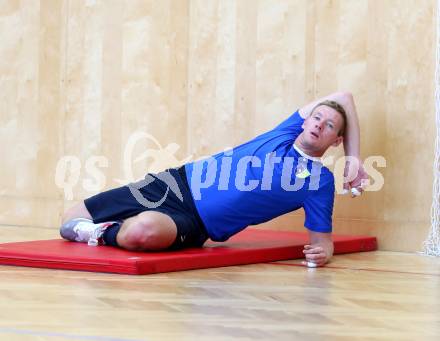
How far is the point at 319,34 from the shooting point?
3.81 m

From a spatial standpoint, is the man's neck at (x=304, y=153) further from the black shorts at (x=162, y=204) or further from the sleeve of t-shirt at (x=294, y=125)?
the black shorts at (x=162, y=204)

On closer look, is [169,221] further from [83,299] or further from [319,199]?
[83,299]

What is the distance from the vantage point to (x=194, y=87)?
4.25 m

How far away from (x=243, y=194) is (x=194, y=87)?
4.24ft

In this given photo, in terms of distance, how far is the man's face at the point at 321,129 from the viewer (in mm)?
3086

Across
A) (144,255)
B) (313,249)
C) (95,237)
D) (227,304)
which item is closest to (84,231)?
(95,237)

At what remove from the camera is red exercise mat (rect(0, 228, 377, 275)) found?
105 inches

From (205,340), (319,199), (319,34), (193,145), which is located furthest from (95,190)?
(205,340)

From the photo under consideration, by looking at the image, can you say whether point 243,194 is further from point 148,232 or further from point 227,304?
point 227,304

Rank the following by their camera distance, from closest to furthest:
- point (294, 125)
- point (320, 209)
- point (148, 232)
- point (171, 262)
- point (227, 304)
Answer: point (227, 304)
point (171, 262)
point (148, 232)
point (320, 209)
point (294, 125)

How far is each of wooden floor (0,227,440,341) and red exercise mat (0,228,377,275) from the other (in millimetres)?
52

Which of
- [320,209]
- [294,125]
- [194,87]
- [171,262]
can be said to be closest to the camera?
[171,262]

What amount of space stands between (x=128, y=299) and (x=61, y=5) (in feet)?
9.85

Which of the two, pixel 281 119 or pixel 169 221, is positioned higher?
pixel 281 119
